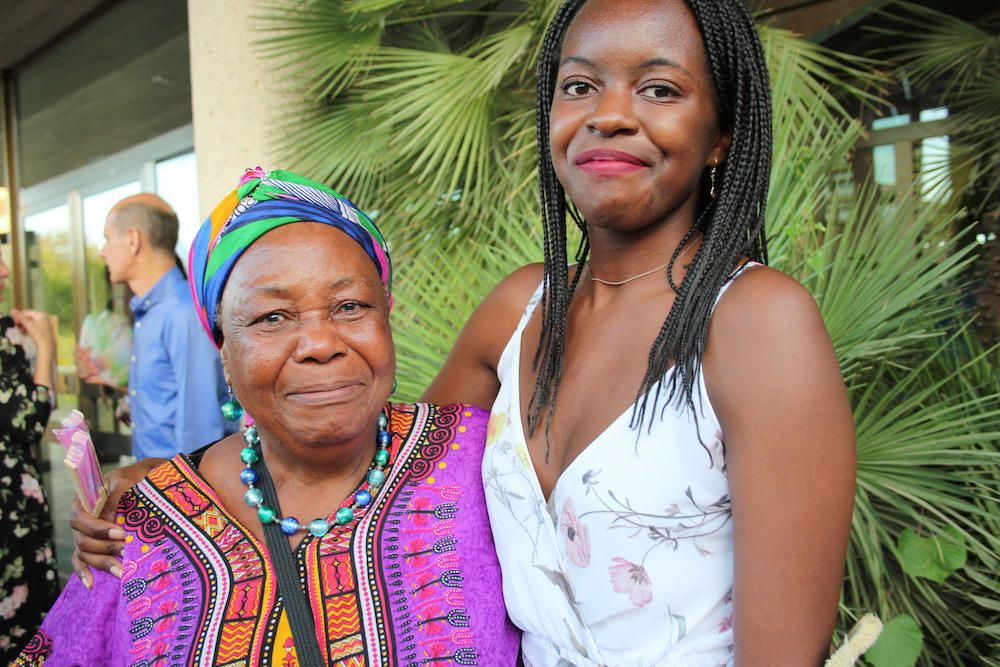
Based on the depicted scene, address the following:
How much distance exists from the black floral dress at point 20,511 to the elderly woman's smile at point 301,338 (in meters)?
2.27

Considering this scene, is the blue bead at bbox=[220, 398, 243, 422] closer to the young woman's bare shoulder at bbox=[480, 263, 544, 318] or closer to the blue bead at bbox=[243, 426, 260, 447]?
the blue bead at bbox=[243, 426, 260, 447]

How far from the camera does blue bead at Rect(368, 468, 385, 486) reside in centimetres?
154

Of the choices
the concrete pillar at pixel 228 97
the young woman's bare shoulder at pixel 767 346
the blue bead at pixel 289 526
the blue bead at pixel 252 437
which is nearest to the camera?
the young woman's bare shoulder at pixel 767 346

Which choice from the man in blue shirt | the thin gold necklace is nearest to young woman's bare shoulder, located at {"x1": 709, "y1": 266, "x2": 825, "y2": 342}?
the thin gold necklace

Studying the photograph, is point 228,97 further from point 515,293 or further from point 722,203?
point 722,203

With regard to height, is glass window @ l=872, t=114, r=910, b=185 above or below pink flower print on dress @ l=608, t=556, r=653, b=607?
above

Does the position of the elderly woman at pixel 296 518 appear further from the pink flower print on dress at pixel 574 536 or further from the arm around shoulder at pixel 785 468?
the arm around shoulder at pixel 785 468

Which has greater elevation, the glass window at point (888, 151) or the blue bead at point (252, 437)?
the glass window at point (888, 151)

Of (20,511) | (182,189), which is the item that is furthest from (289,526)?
(182,189)

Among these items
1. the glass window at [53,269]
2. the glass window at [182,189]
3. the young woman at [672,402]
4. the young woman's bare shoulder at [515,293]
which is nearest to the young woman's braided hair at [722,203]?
the young woman at [672,402]

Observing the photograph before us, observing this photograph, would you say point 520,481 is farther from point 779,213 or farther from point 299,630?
point 779,213

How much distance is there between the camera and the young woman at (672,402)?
110 centimetres

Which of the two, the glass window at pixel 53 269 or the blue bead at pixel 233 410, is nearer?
the blue bead at pixel 233 410

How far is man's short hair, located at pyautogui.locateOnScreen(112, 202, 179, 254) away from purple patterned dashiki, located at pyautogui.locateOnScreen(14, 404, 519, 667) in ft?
9.08
